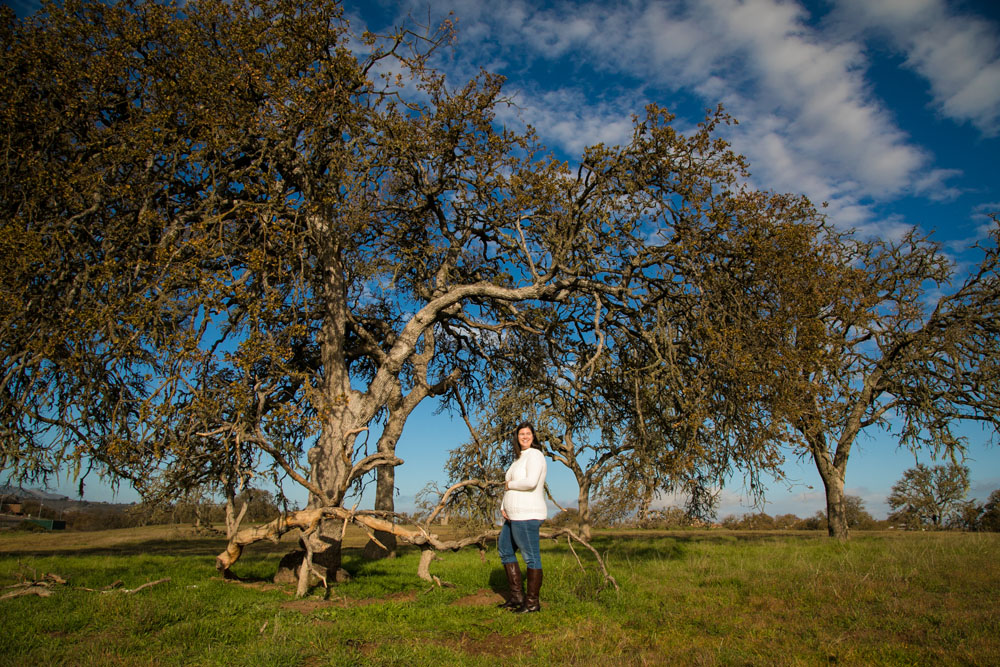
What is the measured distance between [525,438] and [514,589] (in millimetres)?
1849

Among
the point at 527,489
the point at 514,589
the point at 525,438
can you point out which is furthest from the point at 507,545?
the point at 525,438

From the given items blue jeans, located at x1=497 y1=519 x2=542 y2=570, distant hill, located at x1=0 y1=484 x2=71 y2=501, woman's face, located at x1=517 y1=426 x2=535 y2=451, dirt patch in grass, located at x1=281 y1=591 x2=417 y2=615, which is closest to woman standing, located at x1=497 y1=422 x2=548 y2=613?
blue jeans, located at x1=497 y1=519 x2=542 y2=570

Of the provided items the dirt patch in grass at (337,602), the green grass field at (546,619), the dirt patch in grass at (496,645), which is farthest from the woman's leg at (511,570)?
the dirt patch in grass at (337,602)

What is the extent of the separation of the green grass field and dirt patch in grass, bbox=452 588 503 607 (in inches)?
1.8

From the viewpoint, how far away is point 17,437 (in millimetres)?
8594

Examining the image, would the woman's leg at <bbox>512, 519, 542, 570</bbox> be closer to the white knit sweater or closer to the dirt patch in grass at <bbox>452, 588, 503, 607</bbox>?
the white knit sweater

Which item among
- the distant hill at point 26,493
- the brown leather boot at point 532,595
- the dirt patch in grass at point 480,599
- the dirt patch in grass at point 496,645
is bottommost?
the dirt patch in grass at point 480,599

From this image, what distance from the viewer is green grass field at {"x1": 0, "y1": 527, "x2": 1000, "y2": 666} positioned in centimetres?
481

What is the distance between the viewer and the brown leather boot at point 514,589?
6.70m

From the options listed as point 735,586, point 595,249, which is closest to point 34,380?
point 595,249

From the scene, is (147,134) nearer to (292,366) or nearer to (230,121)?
(230,121)

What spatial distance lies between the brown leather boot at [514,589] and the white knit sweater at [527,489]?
2.07ft

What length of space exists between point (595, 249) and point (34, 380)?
995 centimetres

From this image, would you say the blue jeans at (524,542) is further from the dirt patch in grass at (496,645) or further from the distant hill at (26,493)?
the distant hill at (26,493)
